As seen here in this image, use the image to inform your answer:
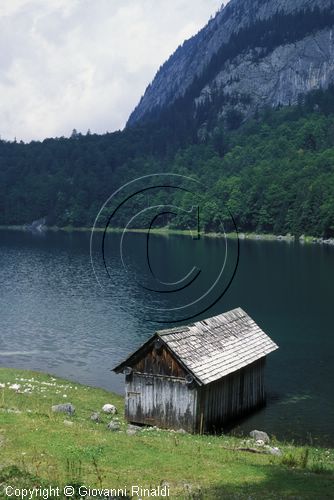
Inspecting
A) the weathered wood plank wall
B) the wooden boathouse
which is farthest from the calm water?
the weathered wood plank wall

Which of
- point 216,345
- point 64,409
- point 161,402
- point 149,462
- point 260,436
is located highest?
point 216,345

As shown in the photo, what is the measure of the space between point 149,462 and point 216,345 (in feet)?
50.0

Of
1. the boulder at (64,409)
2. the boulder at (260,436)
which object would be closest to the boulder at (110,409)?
the boulder at (64,409)

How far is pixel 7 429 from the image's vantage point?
2634 centimetres

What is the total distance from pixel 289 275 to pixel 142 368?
78.9 m

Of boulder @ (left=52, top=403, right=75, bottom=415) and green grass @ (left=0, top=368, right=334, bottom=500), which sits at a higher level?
green grass @ (left=0, top=368, right=334, bottom=500)

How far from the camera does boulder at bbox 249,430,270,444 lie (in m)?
33.2

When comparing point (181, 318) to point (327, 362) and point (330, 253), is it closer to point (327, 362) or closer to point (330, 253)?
point (327, 362)

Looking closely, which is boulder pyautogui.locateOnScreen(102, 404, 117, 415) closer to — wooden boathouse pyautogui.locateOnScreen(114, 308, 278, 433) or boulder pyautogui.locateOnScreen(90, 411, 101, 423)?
wooden boathouse pyautogui.locateOnScreen(114, 308, 278, 433)

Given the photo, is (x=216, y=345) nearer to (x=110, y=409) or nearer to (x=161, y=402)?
(x=161, y=402)

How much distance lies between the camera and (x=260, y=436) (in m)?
33.7

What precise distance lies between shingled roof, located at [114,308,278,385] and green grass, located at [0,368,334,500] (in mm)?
4317

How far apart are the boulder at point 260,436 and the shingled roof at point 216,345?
3.76 metres

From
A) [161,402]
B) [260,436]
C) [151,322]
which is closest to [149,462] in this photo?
[161,402]
